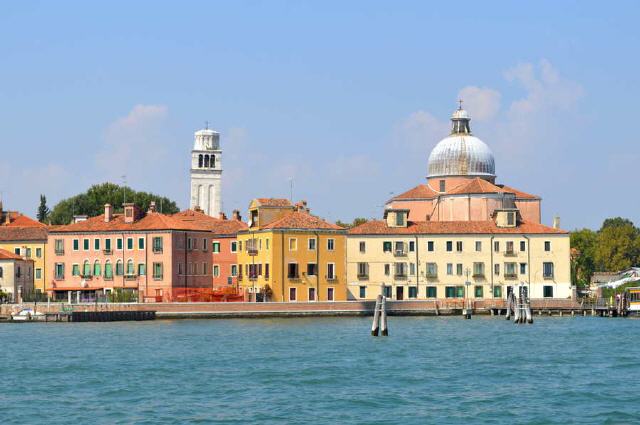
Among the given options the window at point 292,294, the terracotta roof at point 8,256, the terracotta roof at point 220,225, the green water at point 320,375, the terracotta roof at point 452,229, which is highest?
the terracotta roof at point 220,225

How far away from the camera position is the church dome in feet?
365

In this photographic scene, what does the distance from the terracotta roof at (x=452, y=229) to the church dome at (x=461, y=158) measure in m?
13.2

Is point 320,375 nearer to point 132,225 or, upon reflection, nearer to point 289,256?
point 289,256

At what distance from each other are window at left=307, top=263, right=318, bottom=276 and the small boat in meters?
16.4

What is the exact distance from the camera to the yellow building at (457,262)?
318ft

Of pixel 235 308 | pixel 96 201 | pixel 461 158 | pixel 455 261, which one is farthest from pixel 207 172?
pixel 235 308

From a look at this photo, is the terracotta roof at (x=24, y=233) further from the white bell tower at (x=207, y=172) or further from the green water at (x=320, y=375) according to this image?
the white bell tower at (x=207, y=172)

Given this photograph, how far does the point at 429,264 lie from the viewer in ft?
319

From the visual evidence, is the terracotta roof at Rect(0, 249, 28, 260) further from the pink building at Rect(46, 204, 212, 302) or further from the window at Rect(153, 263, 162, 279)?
the window at Rect(153, 263, 162, 279)

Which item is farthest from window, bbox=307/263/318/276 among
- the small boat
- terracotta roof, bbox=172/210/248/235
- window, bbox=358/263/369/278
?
the small boat

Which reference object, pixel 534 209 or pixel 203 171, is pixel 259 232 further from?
pixel 203 171

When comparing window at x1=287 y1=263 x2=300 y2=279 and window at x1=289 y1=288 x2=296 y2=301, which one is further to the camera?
window at x1=289 y1=288 x2=296 y2=301

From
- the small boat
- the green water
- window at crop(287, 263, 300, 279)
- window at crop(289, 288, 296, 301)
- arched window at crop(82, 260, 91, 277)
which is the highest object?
arched window at crop(82, 260, 91, 277)

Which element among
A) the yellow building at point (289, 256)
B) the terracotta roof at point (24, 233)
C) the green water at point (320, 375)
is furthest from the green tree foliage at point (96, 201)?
the green water at point (320, 375)
